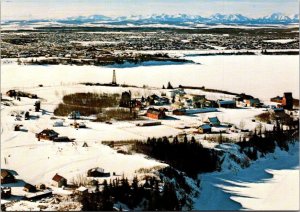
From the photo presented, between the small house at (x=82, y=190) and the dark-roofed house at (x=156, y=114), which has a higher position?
the dark-roofed house at (x=156, y=114)

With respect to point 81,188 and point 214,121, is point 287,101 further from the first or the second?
point 81,188

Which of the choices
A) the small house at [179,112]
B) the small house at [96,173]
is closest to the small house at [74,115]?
the small house at [179,112]

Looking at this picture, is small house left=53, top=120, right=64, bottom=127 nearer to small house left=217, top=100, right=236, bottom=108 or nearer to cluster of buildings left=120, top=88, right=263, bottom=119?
cluster of buildings left=120, top=88, right=263, bottom=119

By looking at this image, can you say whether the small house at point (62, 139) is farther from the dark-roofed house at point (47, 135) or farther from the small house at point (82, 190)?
the small house at point (82, 190)

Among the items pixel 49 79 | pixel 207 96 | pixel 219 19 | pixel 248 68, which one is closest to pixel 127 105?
pixel 207 96

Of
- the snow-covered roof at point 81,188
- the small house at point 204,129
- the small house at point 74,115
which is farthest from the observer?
the small house at point 74,115

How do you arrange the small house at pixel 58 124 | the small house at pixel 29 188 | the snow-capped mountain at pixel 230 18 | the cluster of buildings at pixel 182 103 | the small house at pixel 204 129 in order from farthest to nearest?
the snow-capped mountain at pixel 230 18 → the cluster of buildings at pixel 182 103 → the small house at pixel 58 124 → the small house at pixel 204 129 → the small house at pixel 29 188

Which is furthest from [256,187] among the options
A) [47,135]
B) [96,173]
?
[47,135]
